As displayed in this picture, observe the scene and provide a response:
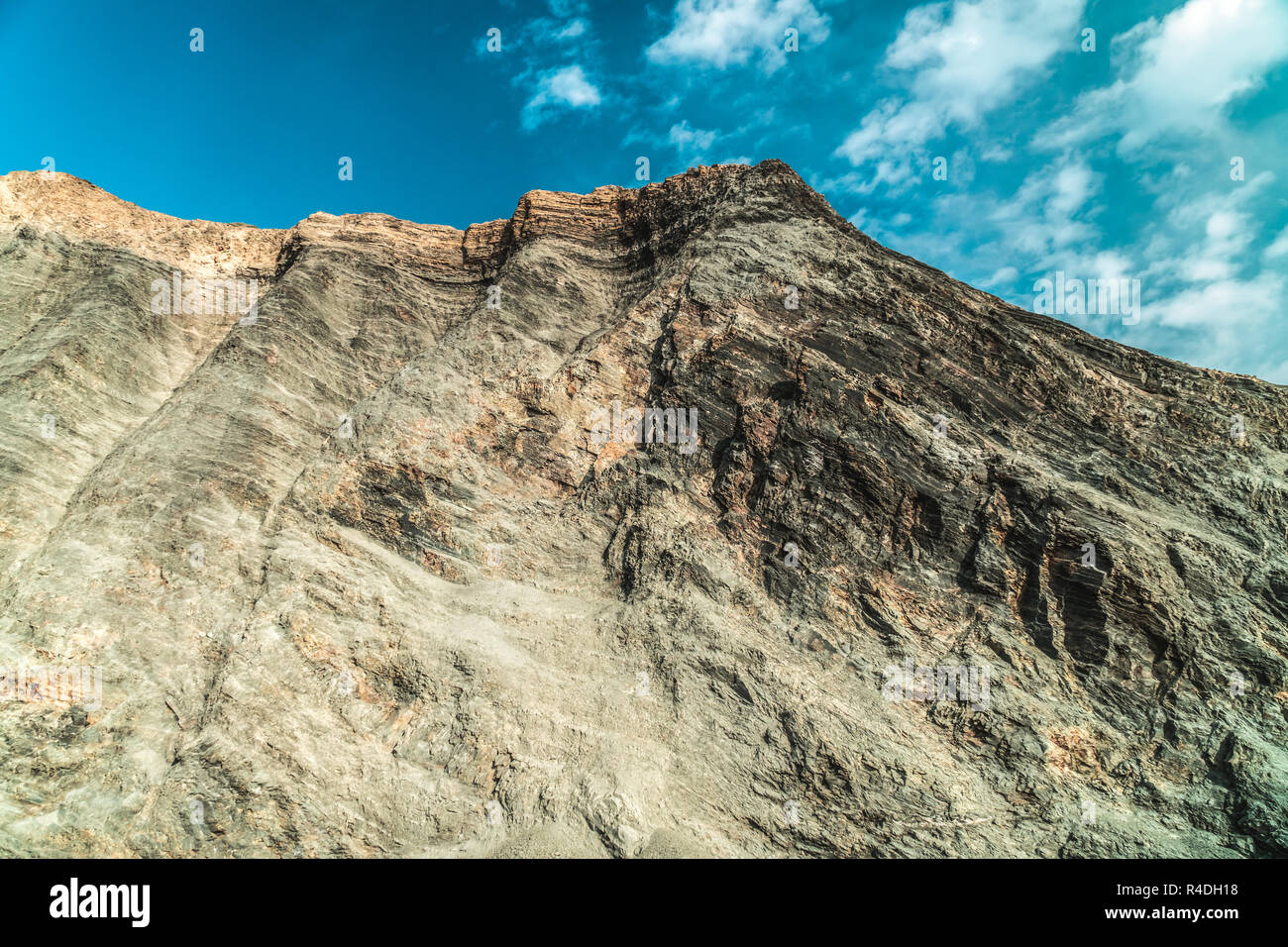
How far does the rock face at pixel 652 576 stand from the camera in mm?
9789

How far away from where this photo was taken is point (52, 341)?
1590 cm

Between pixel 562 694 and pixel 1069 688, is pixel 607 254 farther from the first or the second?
pixel 1069 688

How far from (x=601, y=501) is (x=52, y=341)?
14093 mm

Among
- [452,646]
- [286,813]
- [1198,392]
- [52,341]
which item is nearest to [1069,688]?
[1198,392]

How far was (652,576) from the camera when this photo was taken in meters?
12.8
